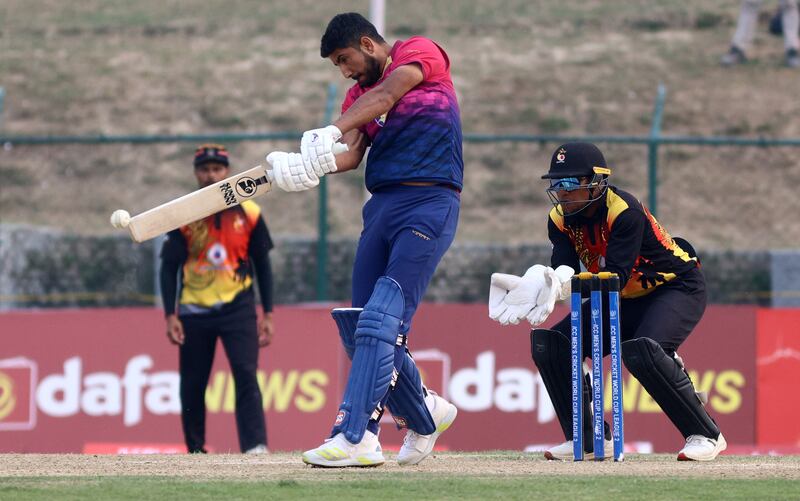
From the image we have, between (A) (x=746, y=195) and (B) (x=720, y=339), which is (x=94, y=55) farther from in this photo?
(B) (x=720, y=339)

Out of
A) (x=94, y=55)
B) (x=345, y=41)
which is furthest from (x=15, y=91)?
(x=345, y=41)

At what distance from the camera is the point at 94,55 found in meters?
24.1

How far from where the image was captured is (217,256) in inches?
397

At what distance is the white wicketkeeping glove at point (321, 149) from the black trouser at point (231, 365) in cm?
393

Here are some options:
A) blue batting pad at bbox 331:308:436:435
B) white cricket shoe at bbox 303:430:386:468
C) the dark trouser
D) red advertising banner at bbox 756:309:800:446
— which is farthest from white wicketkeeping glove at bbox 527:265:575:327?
red advertising banner at bbox 756:309:800:446

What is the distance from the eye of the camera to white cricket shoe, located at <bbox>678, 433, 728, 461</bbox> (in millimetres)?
6945

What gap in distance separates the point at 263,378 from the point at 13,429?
6.51 feet

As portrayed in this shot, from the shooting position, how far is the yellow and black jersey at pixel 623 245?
22.3 ft

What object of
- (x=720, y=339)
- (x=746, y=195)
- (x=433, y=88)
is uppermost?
(x=746, y=195)

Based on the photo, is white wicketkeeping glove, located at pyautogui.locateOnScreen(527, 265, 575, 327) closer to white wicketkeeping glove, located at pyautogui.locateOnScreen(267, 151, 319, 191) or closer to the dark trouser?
the dark trouser

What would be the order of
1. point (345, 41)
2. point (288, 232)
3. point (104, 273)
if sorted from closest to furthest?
point (345, 41) < point (104, 273) < point (288, 232)

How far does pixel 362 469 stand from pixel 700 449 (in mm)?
1726

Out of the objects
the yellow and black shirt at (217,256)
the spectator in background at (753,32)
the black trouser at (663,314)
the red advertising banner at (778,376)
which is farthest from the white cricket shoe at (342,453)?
the spectator in background at (753,32)

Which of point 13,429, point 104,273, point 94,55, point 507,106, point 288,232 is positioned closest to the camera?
point 13,429
